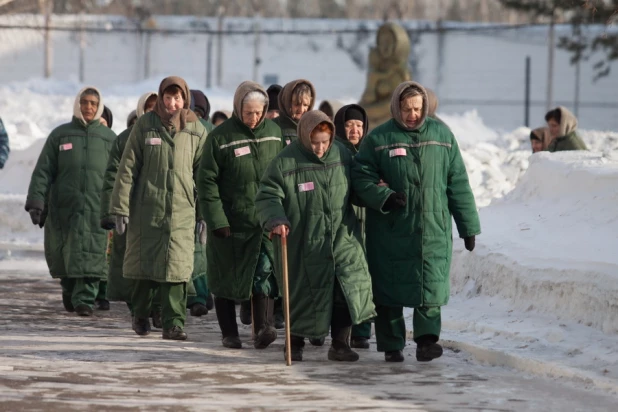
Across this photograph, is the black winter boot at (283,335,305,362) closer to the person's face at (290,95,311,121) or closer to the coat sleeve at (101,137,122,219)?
the coat sleeve at (101,137,122,219)

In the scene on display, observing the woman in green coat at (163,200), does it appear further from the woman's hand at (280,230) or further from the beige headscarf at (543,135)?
the beige headscarf at (543,135)

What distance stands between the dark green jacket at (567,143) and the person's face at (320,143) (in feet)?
23.4

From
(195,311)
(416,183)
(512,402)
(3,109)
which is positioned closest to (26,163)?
(3,109)

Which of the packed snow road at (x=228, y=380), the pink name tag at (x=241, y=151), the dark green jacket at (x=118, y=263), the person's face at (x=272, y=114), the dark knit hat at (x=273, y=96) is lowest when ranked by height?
the packed snow road at (x=228, y=380)

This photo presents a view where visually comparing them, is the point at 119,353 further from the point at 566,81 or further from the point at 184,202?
the point at 566,81

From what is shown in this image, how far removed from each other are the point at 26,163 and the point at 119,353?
677 inches

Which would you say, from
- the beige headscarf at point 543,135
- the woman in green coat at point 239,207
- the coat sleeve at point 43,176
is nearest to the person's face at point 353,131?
the woman in green coat at point 239,207

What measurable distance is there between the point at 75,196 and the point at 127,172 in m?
2.29

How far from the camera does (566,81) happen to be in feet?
153

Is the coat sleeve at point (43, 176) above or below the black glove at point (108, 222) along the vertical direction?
above

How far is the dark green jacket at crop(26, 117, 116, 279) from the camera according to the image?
1251cm

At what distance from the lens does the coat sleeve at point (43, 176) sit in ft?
40.1

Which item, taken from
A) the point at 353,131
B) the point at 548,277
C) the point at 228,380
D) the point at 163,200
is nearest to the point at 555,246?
the point at 548,277

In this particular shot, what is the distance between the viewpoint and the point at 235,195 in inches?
399
